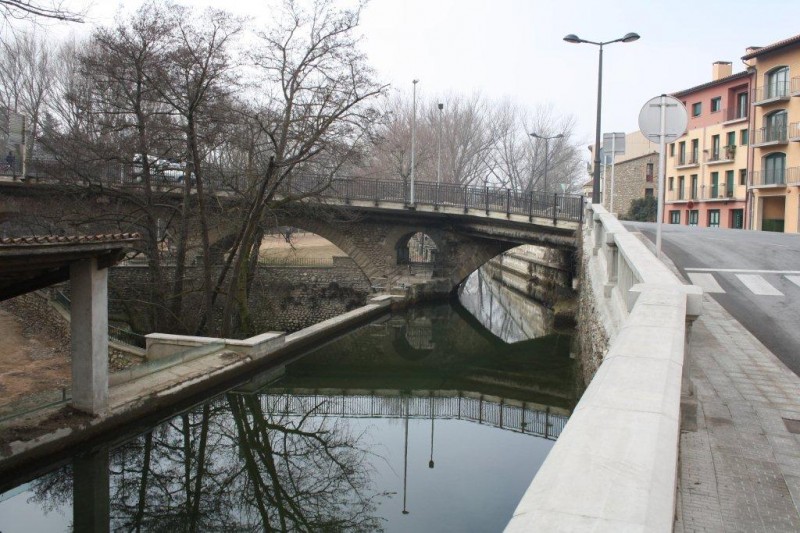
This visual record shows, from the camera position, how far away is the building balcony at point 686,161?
46088 mm

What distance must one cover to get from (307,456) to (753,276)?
9.05 m

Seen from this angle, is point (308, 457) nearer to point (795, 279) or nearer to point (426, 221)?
point (795, 279)

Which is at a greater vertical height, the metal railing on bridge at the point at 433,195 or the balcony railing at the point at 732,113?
the balcony railing at the point at 732,113

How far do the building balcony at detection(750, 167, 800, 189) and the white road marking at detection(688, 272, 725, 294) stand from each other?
28.6 meters

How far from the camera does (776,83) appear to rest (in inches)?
1484

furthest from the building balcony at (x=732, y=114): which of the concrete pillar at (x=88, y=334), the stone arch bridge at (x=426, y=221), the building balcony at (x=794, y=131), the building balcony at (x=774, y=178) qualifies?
the concrete pillar at (x=88, y=334)

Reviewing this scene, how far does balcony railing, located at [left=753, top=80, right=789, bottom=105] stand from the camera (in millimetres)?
36781

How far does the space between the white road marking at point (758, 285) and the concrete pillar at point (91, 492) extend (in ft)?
34.7

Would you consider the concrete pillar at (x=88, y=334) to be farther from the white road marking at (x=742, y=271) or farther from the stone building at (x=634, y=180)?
the stone building at (x=634, y=180)

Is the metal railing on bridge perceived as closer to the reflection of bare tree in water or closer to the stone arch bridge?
the stone arch bridge

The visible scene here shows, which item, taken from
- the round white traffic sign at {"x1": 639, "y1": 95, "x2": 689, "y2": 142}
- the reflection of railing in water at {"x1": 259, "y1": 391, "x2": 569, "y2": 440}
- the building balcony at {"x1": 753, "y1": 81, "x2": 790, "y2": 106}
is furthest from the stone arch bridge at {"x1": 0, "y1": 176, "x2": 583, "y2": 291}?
the building balcony at {"x1": 753, "y1": 81, "x2": 790, "y2": 106}

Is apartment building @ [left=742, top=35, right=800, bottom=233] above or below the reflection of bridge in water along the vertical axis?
above

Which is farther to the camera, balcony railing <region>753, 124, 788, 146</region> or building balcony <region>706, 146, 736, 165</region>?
building balcony <region>706, 146, 736, 165</region>

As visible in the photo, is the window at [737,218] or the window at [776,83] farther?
the window at [737,218]
